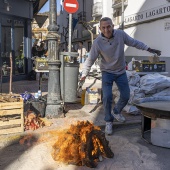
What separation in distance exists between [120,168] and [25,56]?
1144 centimetres

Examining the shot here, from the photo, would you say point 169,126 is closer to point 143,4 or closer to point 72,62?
point 72,62

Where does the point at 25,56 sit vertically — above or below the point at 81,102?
above

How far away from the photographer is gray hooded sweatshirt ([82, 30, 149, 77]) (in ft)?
15.9

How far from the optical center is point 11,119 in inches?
190

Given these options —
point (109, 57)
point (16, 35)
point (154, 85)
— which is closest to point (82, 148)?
point (109, 57)

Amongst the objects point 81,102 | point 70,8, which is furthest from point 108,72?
point 70,8

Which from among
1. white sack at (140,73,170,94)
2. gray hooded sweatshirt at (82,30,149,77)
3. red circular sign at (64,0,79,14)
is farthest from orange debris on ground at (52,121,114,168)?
red circular sign at (64,0,79,14)

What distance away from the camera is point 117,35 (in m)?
4.85

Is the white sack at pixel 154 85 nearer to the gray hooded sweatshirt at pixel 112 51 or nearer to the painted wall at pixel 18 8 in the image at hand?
the gray hooded sweatshirt at pixel 112 51

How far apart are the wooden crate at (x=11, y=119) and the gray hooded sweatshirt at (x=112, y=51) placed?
1.31m


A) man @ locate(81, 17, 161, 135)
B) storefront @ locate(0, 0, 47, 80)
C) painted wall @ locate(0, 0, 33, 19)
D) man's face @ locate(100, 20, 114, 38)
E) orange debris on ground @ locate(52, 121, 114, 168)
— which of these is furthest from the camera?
storefront @ locate(0, 0, 47, 80)

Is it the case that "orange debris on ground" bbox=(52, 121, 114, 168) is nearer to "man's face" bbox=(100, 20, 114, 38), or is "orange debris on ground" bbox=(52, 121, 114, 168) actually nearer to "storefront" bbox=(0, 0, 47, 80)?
"man's face" bbox=(100, 20, 114, 38)

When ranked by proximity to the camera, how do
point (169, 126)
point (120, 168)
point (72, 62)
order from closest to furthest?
point (120, 168), point (169, 126), point (72, 62)

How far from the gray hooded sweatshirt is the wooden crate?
131cm
